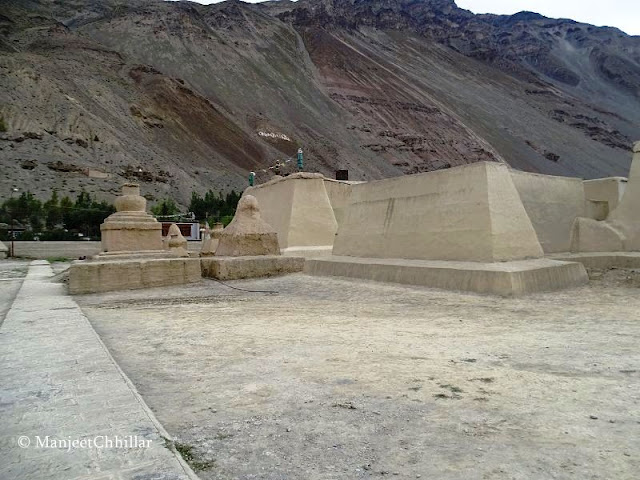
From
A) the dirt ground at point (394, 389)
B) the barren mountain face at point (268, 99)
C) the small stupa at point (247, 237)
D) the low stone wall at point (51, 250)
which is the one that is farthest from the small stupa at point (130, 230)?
the barren mountain face at point (268, 99)

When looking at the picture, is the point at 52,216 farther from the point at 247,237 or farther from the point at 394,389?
the point at 394,389

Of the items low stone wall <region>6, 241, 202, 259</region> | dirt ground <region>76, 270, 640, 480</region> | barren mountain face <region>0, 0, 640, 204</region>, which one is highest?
barren mountain face <region>0, 0, 640, 204</region>

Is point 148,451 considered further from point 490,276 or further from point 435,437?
point 490,276

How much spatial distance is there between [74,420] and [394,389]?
157 cm

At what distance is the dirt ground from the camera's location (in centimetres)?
182

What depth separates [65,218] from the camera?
2988 centimetres

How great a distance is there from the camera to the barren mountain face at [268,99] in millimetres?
44938

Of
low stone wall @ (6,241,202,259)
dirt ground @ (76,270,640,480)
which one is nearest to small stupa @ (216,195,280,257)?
dirt ground @ (76,270,640,480)

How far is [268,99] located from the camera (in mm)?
63281

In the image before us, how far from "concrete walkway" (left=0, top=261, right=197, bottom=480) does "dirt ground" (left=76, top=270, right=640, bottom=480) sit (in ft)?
0.64

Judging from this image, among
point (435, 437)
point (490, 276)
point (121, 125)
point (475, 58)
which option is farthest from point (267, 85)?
point (435, 437)

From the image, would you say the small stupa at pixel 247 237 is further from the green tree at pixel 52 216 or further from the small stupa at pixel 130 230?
the green tree at pixel 52 216

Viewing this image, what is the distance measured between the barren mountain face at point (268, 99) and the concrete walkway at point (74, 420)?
39.9 meters

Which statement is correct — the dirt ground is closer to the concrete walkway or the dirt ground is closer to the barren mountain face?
the concrete walkway
